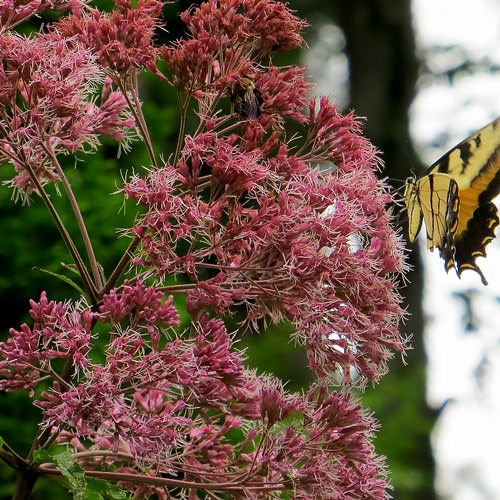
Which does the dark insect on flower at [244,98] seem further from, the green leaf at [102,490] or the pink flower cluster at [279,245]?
the green leaf at [102,490]

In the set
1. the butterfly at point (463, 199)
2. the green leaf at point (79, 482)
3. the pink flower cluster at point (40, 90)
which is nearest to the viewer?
the green leaf at point (79, 482)

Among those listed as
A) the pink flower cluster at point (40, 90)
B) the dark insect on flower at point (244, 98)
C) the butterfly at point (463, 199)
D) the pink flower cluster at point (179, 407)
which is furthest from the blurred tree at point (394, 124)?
the pink flower cluster at point (40, 90)

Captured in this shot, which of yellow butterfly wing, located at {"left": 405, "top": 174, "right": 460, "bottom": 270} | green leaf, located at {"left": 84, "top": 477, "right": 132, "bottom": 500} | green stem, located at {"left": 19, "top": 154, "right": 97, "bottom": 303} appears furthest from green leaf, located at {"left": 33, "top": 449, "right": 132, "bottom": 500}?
yellow butterfly wing, located at {"left": 405, "top": 174, "right": 460, "bottom": 270}

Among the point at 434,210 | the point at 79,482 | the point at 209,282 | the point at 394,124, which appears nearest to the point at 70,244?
the point at 209,282

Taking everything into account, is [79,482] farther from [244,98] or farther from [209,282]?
[244,98]

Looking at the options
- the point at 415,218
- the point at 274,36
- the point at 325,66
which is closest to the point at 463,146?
the point at 415,218

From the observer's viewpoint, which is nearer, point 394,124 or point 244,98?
point 244,98

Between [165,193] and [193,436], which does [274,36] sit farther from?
[193,436]
